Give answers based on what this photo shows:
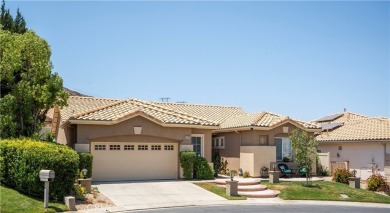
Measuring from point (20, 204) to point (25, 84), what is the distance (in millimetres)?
6712

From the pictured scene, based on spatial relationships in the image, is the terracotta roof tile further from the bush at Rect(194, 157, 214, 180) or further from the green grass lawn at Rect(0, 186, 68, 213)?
the green grass lawn at Rect(0, 186, 68, 213)

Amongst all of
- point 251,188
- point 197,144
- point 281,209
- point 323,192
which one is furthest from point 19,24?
point 323,192

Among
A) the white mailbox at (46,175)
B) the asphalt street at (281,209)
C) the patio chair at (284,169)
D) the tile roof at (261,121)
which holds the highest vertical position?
the tile roof at (261,121)

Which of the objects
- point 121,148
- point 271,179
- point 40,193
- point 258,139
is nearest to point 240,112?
point 258,139

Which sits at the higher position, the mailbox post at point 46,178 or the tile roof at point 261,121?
the tile roof at point 261,121

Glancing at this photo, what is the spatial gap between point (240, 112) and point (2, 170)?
72.0 feet

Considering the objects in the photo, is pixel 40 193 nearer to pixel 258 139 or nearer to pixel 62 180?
pixel 62 180

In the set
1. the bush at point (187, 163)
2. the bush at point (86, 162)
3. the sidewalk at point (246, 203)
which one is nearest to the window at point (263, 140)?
the bush at point (187, 163)

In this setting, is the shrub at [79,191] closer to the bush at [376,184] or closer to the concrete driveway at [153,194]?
the concrete driveway at [153,194]

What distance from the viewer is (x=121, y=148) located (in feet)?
79.2

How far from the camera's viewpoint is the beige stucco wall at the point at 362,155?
2809 cm

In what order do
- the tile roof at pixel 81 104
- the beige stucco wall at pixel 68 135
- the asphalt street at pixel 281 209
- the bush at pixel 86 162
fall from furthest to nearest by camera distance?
the tile roof at pixel 81 104
the beige stucco wall at pixel 68 135
the bush at pixel 86 162
the asphalt street at pixel 281 209

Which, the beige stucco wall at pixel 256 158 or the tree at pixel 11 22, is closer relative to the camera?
the tree at pixel 11 22

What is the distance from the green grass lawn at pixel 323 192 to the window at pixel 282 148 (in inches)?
168
